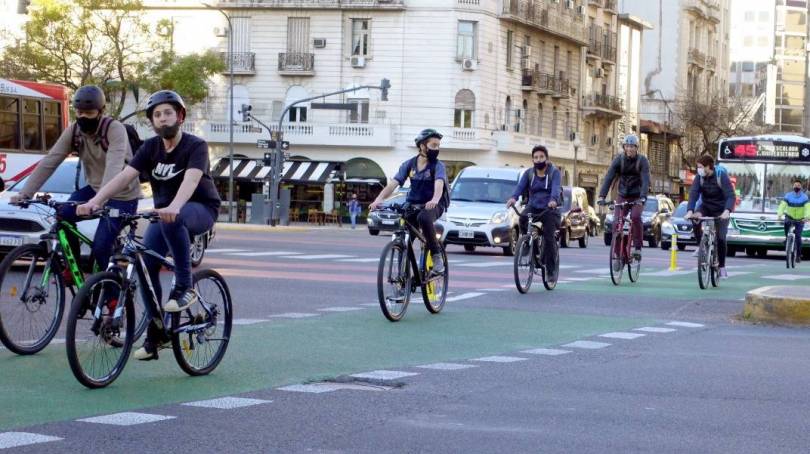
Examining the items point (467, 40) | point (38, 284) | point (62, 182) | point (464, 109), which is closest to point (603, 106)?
point (467, 40)

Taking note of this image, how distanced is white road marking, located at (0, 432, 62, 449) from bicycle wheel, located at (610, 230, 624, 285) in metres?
14.0

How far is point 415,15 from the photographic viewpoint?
67750 millimetres

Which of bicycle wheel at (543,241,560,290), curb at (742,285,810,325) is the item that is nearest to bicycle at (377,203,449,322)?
curb at (742,285,810,325)

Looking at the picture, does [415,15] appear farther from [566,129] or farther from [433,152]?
[433,152]

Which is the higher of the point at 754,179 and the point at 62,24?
the point at 62,24

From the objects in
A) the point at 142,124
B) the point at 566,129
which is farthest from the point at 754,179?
the point at 566,129

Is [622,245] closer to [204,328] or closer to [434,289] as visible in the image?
[434,289]

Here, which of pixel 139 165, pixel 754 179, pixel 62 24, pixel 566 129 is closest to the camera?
pixel 139 165

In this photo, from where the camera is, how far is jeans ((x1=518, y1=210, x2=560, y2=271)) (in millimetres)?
18625

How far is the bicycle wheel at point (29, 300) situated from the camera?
9.98 metres

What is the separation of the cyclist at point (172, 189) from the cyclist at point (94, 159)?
34.6 inches

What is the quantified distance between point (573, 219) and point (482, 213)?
1159 centimetres

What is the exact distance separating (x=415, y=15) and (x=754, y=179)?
32.3 m

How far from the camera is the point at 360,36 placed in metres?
68.4
